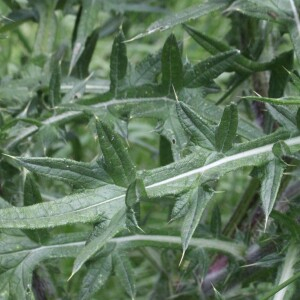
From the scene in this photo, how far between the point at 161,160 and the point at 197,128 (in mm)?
349

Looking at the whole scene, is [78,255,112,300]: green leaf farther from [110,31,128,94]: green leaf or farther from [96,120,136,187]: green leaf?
[110,31,128,94]: green leaf

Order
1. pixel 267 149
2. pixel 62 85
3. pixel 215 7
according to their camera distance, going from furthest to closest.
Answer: pixel 62 85, pixel 215 7, pixel 267 149

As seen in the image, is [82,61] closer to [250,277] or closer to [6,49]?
[250,277]

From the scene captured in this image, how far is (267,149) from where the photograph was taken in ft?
4.35

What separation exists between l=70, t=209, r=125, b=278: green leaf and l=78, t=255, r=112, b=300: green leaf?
282 mm

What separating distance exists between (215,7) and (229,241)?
56cm

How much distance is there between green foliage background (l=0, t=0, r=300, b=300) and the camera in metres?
1.25

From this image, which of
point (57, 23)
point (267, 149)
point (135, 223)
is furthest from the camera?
point (57, 23)

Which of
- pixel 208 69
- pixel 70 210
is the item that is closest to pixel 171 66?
pixel 208 69

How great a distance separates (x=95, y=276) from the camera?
1465 mm

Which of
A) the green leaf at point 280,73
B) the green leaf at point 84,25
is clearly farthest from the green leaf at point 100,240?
the green leaf at point 84,25

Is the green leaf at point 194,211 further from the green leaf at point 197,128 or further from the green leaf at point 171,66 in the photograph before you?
the green leaf at point 171,66

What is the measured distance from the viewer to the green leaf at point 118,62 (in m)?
1.56

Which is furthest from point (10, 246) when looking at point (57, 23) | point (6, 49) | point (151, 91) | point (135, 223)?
point (6, 49)
